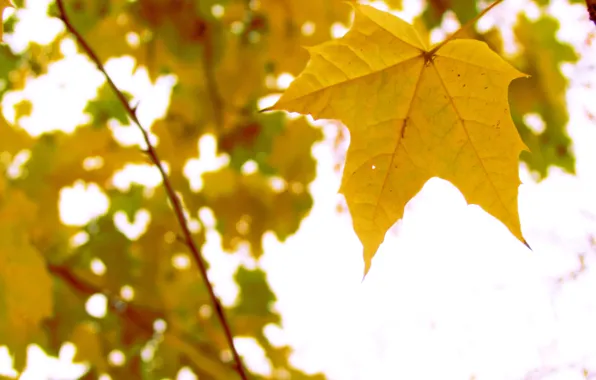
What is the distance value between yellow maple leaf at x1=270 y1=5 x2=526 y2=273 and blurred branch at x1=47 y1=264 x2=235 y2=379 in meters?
1.23

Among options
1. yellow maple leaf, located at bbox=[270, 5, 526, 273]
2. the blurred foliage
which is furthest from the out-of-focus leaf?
yellow maple leaf, located at bbox=[270, 5, 526, 273]

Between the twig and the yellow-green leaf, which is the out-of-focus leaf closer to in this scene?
the twig

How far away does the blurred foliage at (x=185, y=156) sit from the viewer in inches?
76.0

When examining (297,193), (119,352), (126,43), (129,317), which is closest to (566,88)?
(297,193)

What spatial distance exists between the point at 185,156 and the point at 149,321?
0.71 m

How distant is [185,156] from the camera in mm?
2236

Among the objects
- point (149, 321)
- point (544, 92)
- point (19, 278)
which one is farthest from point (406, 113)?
point (149, 321)

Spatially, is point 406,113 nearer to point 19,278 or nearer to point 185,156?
point 19,278

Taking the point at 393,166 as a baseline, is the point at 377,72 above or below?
above

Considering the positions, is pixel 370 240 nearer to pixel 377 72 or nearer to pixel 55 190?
pixel 377 72

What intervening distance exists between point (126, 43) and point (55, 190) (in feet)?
2.10

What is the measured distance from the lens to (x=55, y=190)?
1.98m

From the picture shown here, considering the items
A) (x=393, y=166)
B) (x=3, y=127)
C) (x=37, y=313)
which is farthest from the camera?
(x=3, y=127)

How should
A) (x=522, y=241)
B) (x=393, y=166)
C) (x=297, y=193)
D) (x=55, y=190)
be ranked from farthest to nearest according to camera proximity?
(x=297, y=193)
(x=55, y=190)
(x=393, y=166)
(x=522, y=241)
